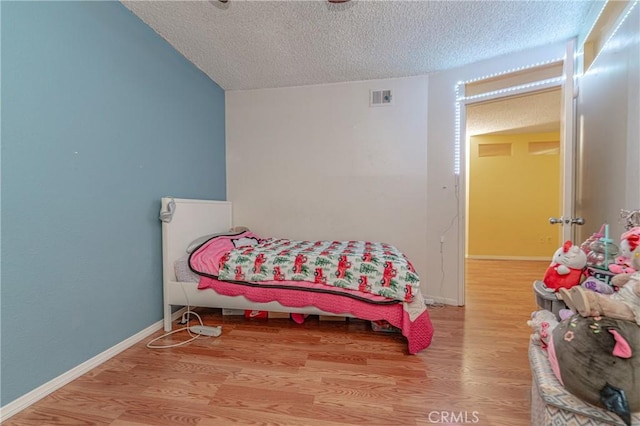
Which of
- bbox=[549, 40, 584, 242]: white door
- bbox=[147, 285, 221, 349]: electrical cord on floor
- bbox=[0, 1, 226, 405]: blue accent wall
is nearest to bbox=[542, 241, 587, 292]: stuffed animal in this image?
bbox=[549, 40, 584, 242]: white door

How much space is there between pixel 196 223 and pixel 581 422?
8.39ft

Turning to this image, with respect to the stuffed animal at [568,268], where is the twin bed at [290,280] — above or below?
below

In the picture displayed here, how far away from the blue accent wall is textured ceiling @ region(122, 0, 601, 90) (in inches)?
15.3

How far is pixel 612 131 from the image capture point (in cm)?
143

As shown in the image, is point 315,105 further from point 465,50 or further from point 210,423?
point 210,423

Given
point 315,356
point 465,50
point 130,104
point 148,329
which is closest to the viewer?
point 315,356

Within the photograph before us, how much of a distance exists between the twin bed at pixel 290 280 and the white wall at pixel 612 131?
117 centimetres

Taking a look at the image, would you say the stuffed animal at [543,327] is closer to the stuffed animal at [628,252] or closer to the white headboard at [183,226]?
the stuffed animal at [628,252]

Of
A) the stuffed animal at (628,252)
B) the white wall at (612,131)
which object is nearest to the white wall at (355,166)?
the white wall at (612,131)

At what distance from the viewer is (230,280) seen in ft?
6.39

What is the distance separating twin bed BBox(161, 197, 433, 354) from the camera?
175 cm

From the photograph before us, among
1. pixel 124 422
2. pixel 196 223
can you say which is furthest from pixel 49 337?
pixel 196 223

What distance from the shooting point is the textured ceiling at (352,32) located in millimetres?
1769

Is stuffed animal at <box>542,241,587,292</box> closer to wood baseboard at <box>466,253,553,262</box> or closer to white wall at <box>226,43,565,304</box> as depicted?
white wall at <box>226,43,565,304</box>
